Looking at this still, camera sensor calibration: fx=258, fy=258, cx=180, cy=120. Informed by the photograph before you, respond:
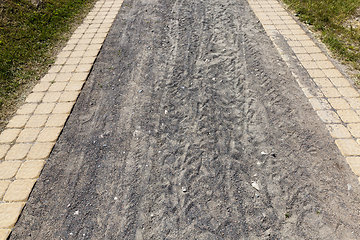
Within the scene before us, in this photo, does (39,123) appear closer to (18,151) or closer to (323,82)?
(18,151)

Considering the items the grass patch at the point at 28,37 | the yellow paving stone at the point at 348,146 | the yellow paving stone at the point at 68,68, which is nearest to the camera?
the yellow paving stone at the point at 348,146

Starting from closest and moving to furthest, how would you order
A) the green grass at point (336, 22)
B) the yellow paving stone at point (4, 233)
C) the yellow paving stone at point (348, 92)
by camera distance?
the yellow paving stone at point (4, 233) < the yellow paving stone at point (348, 92) < the green grass at point (336, 22)

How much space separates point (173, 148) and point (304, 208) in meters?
1.78

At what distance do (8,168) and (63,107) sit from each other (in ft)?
4.16

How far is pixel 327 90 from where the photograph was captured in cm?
452

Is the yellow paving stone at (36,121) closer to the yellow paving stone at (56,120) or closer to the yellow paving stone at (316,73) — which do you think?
the yellow paving stone at (56,120)

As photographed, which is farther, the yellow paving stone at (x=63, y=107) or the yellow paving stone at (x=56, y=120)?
the yellow paving stone at (x=63, y=107)

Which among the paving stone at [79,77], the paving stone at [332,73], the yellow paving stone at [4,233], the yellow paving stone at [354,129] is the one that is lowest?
the yellow paving stone at [4,233]

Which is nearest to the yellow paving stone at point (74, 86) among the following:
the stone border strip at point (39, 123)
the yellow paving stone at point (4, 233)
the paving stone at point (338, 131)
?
the stone border strip at point (39, 123)

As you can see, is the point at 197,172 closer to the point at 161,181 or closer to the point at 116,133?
the point at 161,181

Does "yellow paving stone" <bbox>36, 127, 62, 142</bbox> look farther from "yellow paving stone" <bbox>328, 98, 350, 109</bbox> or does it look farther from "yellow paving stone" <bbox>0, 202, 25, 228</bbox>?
"yellow paving stone" <bbox>328, 98, 350, 109</bbox>

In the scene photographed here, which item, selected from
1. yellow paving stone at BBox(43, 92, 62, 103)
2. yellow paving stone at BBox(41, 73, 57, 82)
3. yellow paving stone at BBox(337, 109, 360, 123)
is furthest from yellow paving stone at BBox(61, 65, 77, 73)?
yellow paving stone at BBox(337, 109, 360, 123)

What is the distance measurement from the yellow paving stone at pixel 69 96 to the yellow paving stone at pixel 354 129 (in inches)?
176

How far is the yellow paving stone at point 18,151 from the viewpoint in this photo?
358 centimetres
